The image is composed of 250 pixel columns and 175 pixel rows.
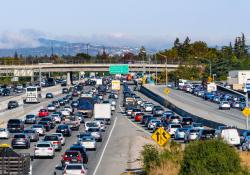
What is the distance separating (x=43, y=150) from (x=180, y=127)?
19.2m

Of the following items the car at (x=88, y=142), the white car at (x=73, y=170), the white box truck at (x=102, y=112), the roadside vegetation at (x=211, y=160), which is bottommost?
the white box truck at (x=102, y=112)

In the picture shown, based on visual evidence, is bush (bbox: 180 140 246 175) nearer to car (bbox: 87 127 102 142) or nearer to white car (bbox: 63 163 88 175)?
white car (bbox: 63 163 88 175)

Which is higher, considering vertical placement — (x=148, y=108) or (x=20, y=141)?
(x=20, y=141)

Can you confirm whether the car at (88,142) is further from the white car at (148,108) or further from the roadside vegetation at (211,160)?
the white car at (148,108)

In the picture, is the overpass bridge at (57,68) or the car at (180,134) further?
the overpass bridge at (57,68)

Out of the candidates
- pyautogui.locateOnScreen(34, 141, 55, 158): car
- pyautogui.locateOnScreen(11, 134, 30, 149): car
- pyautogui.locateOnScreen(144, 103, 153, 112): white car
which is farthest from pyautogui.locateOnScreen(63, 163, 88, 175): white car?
pyautogui.locateOnScreen(144, 103, 153, 112): white car

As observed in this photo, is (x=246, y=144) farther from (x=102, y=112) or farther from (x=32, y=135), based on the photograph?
(x=102, y=112)

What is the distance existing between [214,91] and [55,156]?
275 feet

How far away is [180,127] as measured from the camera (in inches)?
2534

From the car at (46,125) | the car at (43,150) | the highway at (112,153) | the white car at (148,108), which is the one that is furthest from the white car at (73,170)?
the white car at (148,108)

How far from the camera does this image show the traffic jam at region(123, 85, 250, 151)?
48594 millimetres

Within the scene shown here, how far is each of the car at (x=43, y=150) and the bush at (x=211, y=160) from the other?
1937 cm

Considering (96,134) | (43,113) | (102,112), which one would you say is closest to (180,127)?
(96,134)

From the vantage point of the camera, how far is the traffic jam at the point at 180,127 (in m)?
48.6
